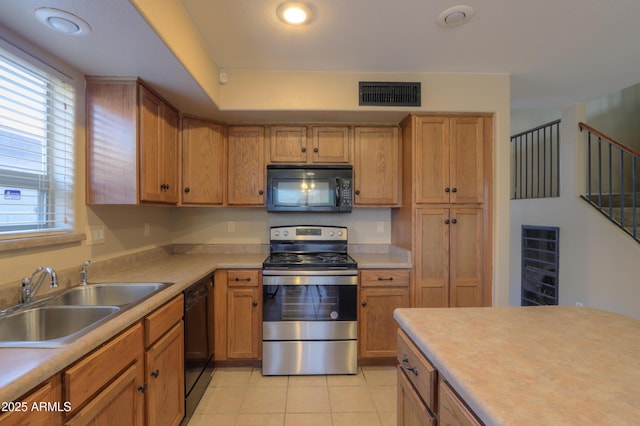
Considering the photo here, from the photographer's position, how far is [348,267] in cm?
246

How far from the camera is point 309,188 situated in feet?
9.07

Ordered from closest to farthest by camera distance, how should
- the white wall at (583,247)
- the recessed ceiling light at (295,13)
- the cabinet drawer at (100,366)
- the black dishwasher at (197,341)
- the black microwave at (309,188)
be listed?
the cabinet drawer at (100,366) < the recessed ceiling light at (295,13) < the black dishwasher at (197,341) < the black microwave at (309,188) < the white wall at (583,247)

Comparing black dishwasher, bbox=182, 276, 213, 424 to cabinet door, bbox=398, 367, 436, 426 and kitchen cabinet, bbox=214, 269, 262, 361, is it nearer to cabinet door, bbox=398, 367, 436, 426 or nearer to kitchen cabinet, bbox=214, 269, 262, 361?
kitchen cabinet, bbox=214, 269, 262, 361

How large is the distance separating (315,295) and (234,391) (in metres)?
0.93

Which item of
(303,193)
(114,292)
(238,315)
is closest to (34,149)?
(114,292)

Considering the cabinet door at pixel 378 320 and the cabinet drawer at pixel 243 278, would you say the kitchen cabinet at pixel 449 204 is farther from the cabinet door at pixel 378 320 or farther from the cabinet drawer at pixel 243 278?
the cabinet drawer at pixel 243 278

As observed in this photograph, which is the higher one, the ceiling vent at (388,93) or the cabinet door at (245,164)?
the ceiling vent at (388,93)

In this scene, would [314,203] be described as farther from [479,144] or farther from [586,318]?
[586,318]

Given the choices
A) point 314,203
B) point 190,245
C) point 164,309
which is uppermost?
point 314,203

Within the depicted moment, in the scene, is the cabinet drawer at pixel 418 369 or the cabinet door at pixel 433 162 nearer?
the cabinet drawer at pixel 418 369

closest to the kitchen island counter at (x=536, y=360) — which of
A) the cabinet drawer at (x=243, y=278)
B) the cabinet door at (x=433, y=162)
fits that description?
the cabinet door at (x=433, y=162)

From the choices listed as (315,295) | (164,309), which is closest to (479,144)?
(315,295)

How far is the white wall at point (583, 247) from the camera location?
2885 millimetres

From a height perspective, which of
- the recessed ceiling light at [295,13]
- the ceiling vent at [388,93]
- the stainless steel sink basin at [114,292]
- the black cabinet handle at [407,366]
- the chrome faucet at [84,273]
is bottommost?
the black cabinet handle at [407,366]
